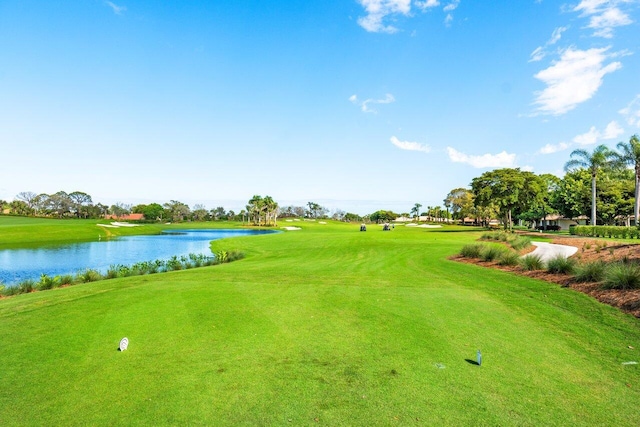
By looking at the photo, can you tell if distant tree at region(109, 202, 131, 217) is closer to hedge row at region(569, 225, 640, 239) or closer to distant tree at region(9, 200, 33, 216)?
distant tree at region(9, 200, 33, 216)

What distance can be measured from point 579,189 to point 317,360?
69125 millimetres

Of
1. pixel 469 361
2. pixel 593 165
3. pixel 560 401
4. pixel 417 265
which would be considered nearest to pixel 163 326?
pixel 469 361

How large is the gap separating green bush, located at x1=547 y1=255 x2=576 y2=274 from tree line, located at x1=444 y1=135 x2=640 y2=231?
39847mm

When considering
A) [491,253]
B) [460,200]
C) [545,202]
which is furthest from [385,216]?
[491,253]

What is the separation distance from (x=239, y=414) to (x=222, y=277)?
10.5 m

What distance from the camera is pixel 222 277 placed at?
46.5ft

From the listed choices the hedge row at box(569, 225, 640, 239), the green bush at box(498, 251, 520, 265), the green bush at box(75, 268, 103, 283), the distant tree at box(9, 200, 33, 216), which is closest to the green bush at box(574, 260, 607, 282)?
the green bush at box(498, 251, 520, 265)

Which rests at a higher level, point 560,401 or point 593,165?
point 593,165

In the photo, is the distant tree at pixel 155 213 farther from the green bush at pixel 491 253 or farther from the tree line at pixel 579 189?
the green bush at pixel 491 253

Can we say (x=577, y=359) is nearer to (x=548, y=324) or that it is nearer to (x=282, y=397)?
(x=548, y=324)

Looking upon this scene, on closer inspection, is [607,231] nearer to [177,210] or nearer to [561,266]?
[561,266]

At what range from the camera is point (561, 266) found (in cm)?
1235

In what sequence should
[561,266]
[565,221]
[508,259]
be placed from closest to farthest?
[561,266] → [508,259] → [565,221]

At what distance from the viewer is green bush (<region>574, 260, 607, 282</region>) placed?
1057 centimetres
